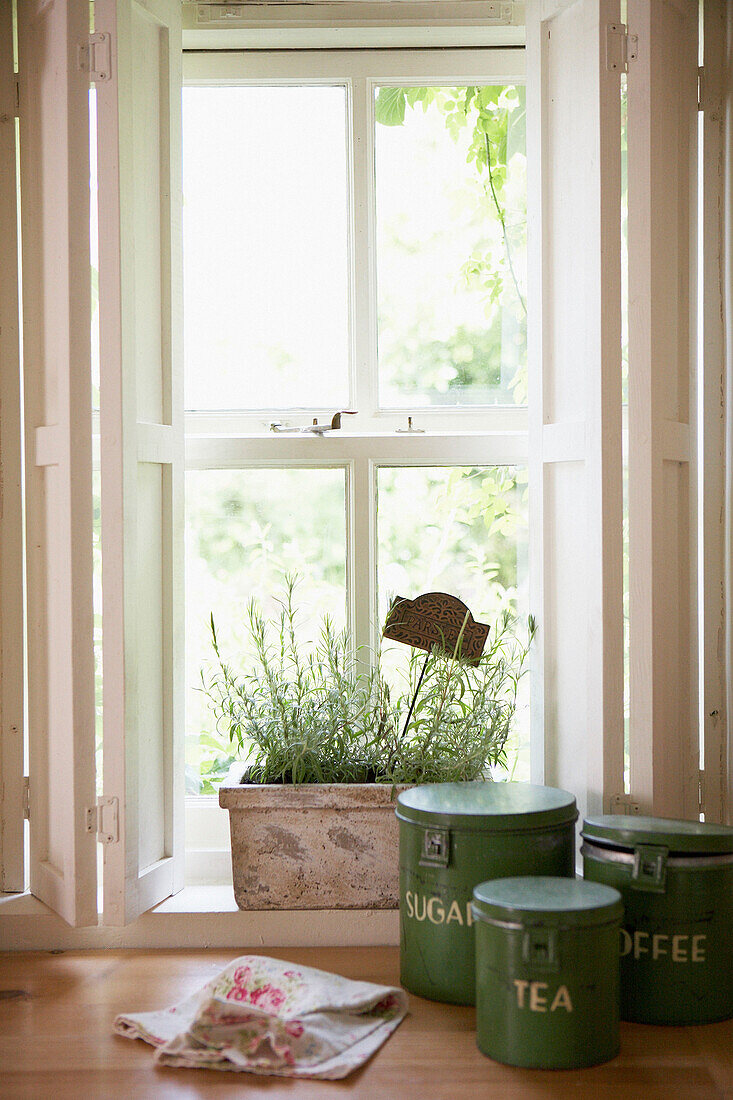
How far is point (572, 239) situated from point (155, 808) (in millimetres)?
1529

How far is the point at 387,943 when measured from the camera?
6.62 feet

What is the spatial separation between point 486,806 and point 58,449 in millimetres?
1095

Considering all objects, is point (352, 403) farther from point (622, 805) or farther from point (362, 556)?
point (622, 805)

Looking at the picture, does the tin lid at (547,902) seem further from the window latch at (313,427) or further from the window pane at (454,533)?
the window latch at (313,427)

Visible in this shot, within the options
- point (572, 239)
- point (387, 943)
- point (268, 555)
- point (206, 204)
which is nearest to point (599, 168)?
point (572, 239)

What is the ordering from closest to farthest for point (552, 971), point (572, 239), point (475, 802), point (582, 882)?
point (552, 971) < point (582, 882) < point (475, 802) < point (572, 239)

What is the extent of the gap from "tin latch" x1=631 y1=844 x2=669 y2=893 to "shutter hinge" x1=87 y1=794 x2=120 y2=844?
3.28ft

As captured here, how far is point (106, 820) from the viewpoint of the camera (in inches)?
77.4

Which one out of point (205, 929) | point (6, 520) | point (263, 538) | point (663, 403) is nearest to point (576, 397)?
point (663, 403)

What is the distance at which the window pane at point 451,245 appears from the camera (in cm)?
236

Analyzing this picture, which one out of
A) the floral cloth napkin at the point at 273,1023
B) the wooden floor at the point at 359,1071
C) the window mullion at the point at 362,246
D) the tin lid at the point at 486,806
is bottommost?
the wooden floor at the point at 359,1071

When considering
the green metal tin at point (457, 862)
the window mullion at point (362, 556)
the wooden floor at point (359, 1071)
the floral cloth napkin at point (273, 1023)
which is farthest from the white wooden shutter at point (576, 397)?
the floral cloth napkin at point (273, 1023)

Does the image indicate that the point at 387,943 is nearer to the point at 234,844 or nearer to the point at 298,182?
the point at 234,844

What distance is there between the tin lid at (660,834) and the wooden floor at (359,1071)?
30 centimetres
